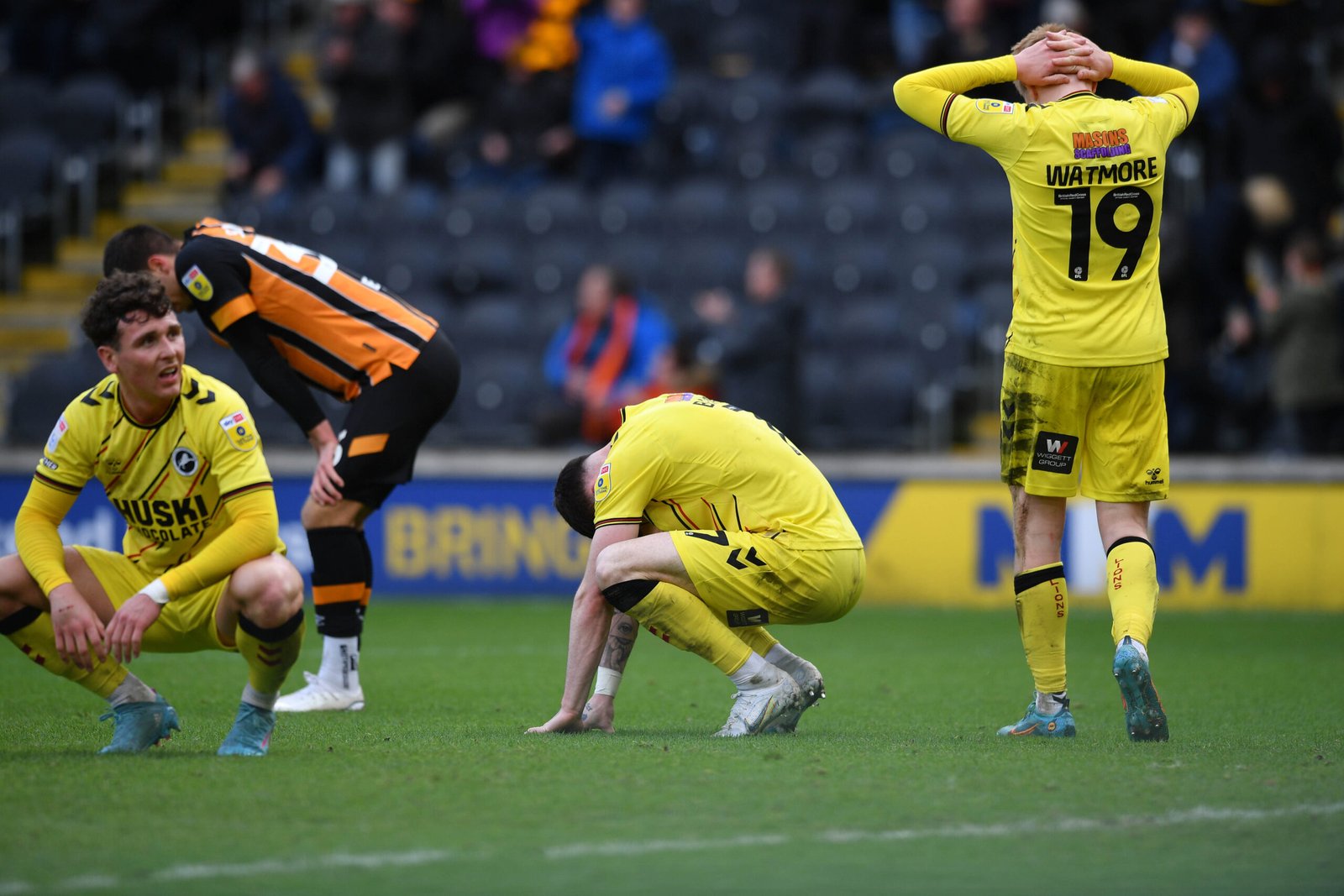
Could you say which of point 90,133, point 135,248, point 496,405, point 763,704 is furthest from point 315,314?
point 90,133

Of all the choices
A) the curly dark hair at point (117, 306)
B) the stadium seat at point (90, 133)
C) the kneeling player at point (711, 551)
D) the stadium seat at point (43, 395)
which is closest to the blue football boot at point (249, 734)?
the kneeling player at point (711, 551)

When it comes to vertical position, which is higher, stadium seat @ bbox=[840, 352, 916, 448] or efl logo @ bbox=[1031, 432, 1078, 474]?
efl logo @ bbox=[1031, 432, 1078, 474]

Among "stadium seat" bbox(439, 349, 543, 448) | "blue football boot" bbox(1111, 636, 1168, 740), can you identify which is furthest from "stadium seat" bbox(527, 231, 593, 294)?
"blue football boot" bbox(1111, 636, 1168, 740)

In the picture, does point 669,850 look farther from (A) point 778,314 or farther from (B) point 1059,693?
(A) point 778,314

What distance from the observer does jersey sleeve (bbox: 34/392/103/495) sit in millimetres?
5344

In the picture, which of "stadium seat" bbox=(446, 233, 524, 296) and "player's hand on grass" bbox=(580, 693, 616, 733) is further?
"stadium seat" bbox=(446, 233, 524, 296)

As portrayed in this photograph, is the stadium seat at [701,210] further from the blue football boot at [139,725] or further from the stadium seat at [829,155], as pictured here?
the blue football boot at [139,725]

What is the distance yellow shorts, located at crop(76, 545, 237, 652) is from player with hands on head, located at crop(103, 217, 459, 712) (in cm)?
126

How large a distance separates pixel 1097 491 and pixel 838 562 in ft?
2.97

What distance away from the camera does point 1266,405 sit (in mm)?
12922

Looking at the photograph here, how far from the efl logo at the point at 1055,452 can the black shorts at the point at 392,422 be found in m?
2.51

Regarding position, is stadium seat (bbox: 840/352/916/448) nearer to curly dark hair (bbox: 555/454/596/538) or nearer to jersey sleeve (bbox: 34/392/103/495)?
curly dark hair (bbox: 555/454/596/538)

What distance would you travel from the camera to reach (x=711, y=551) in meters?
5.82

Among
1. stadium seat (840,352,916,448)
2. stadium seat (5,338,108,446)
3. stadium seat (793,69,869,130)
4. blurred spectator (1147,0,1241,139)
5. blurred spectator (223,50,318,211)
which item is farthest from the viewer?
blurred spectator (223,50,318,211)
